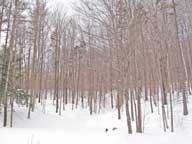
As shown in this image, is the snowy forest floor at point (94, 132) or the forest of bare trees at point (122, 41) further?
the forest of bare trees at point (122, 41)

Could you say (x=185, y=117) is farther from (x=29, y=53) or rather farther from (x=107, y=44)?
(x=29, y=53)

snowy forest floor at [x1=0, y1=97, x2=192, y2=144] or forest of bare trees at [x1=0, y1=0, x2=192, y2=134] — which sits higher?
forest of bare trees at [x1=0, y1=0, x2=192, y2=134]

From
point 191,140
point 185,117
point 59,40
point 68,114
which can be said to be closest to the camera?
point 191,140

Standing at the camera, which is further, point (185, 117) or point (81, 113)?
point (81, 113)

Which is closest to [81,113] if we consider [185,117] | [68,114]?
[68,114]

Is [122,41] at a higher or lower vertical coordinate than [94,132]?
higher

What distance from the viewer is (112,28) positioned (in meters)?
13.5

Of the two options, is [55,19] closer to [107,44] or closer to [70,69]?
[70,69]

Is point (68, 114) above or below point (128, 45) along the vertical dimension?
below

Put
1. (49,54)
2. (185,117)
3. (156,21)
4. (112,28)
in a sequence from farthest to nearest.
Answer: (49,54) → (185,117) → (156,21) → (112,28)

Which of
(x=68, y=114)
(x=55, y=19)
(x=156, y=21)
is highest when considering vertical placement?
(x=55, y=19)

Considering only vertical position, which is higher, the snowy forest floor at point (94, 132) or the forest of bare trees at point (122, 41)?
the forest of bare trees at point (122, 41)

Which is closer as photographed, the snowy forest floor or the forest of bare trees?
Result: the snowy forest floor

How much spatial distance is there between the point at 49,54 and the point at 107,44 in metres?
19.8
